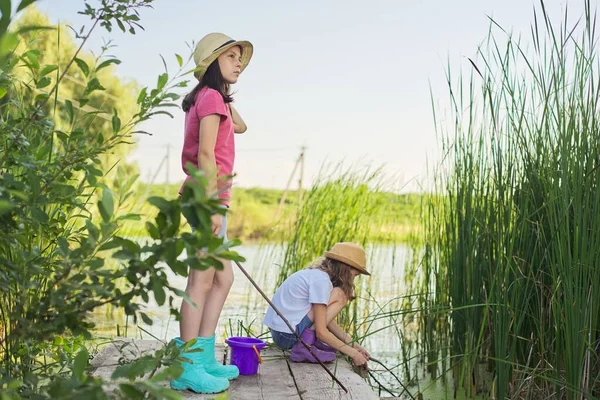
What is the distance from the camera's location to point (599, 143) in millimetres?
2607

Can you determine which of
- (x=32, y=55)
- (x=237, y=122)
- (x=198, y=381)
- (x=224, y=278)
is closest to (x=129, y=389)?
(x=32, y=55)

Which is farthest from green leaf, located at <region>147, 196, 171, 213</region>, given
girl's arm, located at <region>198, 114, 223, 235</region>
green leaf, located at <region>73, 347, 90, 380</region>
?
girl's arm, located at <region>198, 114, 223, 235</region>

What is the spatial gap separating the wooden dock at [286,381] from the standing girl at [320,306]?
70 mm

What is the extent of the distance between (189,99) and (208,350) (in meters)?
0.93

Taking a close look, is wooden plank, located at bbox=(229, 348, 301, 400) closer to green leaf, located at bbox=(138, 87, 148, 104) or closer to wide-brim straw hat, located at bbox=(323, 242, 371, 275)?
wide-brim straw hat, located at bbox=(323, 242, 371, 275)

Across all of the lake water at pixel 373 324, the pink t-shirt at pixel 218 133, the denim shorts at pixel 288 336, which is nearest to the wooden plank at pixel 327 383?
the denim shorts at pixel 288 336

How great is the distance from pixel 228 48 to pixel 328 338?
1.23 meters

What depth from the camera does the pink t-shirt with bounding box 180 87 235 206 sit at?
2.58 meters

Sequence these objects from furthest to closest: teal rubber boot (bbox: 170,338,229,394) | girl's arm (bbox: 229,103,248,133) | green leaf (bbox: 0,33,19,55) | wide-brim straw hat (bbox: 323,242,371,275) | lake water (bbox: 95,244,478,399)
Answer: lake water (bbox: 95,244,478,399)
wide-brim straw hat (bbox: 323,242,371,275)
girl's arm (bbox: 229,103,248,133)
teal rubber boot (bbox: 170,338,229,394)
green leaf (bbox: 0,33,19,55)

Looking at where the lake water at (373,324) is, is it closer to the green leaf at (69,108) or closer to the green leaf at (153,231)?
the green leaf at (69,108)

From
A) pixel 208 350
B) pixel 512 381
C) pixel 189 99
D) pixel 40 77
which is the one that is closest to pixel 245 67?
pixel 189 99

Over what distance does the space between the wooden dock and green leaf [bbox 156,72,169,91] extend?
110cm

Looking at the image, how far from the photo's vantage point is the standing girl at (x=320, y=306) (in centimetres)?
299

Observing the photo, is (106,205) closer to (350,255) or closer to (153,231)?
(153,231)
